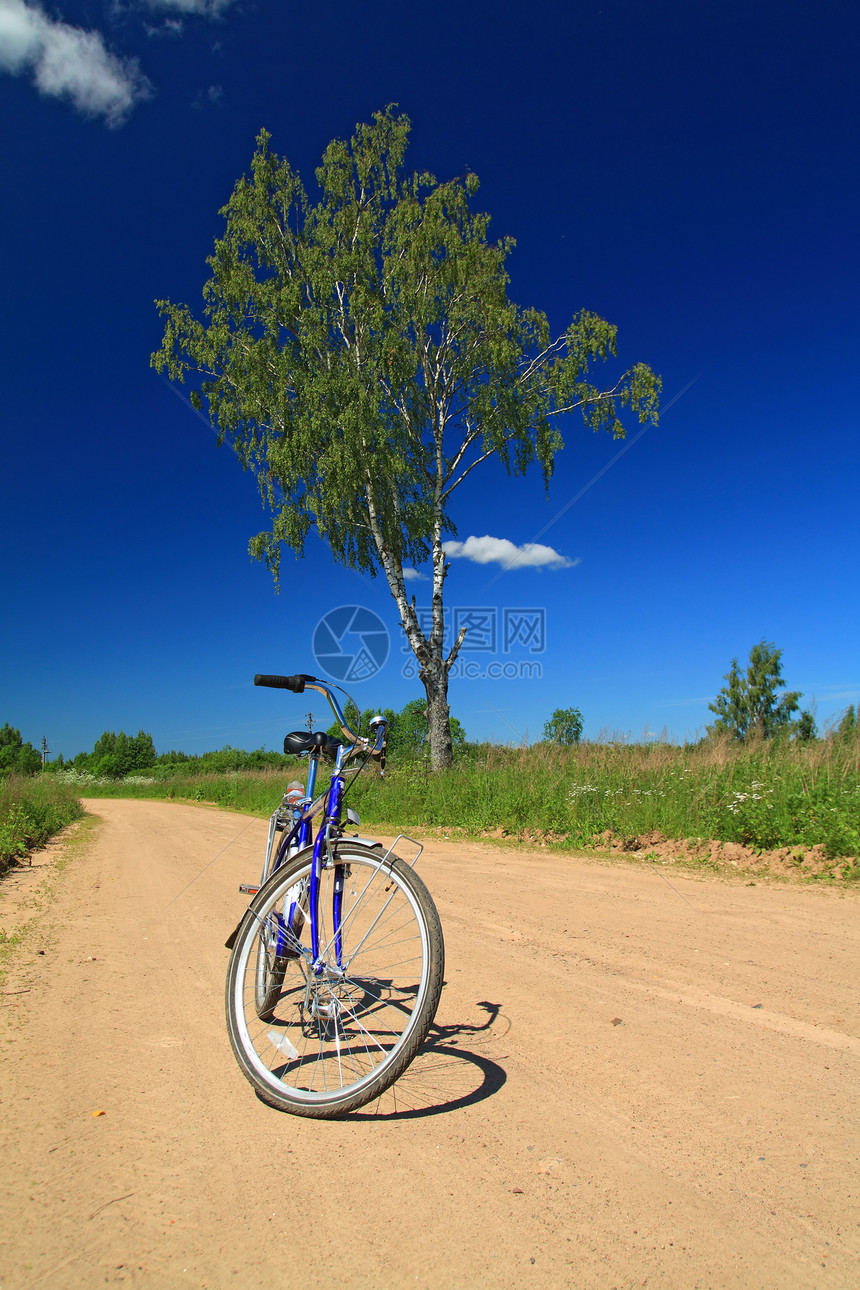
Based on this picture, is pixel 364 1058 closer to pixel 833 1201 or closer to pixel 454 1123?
pixel 454 1123

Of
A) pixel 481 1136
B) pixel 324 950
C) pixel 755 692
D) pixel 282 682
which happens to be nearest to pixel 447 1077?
pixel 481 1136

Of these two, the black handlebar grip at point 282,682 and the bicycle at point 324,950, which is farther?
the black handlebar grip at point 282,682

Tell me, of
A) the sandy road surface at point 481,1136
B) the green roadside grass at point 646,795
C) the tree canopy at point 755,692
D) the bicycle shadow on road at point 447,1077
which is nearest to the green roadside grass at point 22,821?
the green roadside grass at point 646,795

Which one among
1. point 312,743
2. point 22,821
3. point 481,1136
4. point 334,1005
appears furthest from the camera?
point 22,821

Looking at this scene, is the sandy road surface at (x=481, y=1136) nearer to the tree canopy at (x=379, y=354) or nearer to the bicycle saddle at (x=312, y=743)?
the bicycle saddle at (x=312, y=743)

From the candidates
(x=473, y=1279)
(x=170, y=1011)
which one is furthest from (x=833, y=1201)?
(x=170, y=1011)

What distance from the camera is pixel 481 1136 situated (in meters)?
2.23

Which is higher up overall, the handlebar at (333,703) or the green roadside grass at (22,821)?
the handlebar at (333,703)

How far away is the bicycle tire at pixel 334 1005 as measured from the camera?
224 centimetres

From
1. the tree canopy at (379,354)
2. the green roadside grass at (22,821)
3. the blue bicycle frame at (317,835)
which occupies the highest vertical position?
the tree canopy at (379,354)

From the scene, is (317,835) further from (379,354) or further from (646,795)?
(379,354)

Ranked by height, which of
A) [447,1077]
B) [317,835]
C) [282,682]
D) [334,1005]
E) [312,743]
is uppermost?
[282,682]

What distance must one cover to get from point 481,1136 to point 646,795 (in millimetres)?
7926

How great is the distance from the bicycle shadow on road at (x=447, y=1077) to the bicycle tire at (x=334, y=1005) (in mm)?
146
